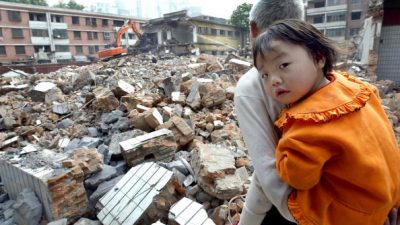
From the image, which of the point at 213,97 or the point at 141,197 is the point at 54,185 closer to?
the point at 141,197

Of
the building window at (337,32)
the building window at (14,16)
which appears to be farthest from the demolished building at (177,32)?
the building window at (337,32)

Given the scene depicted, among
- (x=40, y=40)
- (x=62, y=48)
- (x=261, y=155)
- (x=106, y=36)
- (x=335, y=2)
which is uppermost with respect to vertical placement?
(x=335, y=2)

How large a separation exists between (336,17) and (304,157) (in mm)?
32190

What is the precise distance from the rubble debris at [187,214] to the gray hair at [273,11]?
5.19ft

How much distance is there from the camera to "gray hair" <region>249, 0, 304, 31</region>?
114 centimetres

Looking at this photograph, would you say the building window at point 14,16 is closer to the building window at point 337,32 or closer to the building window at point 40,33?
the building window at point 40,33

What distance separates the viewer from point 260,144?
3.22 feet

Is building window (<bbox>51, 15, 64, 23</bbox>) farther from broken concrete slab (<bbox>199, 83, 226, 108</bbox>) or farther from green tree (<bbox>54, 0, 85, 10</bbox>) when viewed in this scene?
broken concrete slab (<bbox>199, 83, 226, 108</bbox>)

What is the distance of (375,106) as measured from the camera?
38.5 inches

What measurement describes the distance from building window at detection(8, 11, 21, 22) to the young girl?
31.0 meters

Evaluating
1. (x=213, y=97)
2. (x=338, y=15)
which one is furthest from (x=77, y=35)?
(x=213, y=97)

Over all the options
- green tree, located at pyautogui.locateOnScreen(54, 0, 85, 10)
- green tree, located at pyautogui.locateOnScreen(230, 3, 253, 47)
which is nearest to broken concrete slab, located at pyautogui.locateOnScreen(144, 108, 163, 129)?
Result: green tree, located at pyautogui.locateOnScreen(230, 3, 253, 47)

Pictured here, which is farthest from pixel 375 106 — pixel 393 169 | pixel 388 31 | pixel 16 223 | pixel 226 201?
pixel 388 31

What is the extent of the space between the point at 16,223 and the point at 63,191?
691 millimetres
